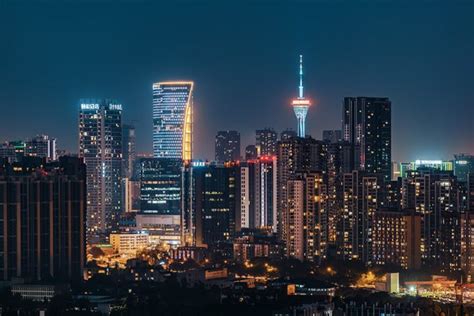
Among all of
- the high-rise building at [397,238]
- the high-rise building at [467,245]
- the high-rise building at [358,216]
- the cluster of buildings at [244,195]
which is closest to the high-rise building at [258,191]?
the cluster of buildings at [244,195]

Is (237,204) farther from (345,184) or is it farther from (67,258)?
(67,258)

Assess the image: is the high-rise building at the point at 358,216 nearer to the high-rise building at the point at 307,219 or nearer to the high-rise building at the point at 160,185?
the high-rise building at the point at 307,219

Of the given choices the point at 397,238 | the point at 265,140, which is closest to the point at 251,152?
the point at 265,140

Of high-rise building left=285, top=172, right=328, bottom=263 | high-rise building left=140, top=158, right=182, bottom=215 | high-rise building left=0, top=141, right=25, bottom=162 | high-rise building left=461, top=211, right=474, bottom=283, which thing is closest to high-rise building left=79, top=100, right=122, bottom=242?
high-rise building left=140, top=158, right=182, bottom=215

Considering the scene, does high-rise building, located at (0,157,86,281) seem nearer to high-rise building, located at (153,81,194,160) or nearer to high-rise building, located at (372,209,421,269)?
high-rise building, located at (372,209,421,269)

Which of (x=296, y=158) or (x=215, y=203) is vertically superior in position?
(x=296, y=158)

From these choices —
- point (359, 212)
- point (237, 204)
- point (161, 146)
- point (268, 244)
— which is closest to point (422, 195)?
point (359, 212)

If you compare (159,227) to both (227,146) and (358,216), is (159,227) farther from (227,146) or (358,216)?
(358,216)
